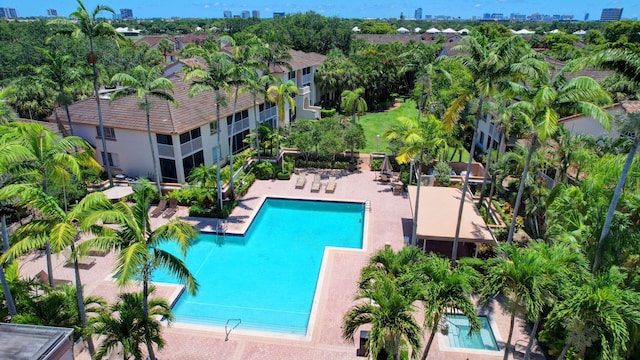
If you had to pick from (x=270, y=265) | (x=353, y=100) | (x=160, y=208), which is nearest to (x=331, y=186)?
(x=270, y=265)

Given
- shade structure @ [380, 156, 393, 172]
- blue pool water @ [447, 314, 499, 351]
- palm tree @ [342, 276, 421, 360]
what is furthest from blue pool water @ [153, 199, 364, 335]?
blue pool water @ [447, 314, 499, 351]

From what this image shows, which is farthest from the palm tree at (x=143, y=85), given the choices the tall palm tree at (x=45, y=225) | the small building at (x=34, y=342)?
the small building at (x=34, y=342)

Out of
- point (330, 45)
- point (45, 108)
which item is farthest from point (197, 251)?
point (330, 45)

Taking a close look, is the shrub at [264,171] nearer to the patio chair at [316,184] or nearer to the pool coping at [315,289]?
the patio chair at [316,184]

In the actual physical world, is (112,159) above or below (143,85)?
below

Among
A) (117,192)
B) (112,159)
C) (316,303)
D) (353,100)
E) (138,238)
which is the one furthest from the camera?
(353,100)

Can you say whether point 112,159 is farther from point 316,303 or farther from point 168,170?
point 316,303
